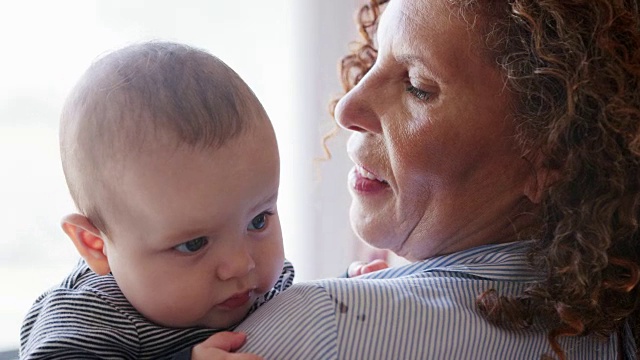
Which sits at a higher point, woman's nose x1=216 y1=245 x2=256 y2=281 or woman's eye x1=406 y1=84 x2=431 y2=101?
woman's eye x1=406 y1=84 x2=431 y2=101

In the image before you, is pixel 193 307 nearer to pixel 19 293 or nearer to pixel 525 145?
pixel 525 145

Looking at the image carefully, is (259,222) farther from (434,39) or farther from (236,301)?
(434,39)

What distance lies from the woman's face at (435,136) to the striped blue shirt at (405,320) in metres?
0.12

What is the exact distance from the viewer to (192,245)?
1.16m

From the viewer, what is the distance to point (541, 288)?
1307 mm

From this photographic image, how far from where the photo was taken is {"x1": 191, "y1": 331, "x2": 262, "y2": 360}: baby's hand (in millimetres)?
1121

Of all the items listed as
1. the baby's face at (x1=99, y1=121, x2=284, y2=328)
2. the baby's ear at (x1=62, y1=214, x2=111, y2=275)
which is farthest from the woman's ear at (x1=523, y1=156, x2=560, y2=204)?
the baby's ear at (x1=62, y1=214, x2=111, y2=275)

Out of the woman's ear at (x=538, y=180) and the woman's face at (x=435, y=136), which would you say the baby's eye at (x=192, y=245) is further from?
the woman's ear at (x=538, y=180)

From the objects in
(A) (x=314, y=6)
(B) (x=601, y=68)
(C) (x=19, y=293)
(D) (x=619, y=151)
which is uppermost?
(A) (x=314, y=6)

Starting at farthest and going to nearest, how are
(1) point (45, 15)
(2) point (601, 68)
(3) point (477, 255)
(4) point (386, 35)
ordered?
(1) point (45, 15) < (4) point (386, 35) < (3) point (477, 255) < (2) point (601, 68)

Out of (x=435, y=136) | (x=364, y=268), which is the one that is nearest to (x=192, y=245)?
(x=435, y=136)

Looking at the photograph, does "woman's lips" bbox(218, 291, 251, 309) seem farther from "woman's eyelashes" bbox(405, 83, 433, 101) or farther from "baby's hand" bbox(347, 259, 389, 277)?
"baby's hand" bbox(347, 259, 389, 277)

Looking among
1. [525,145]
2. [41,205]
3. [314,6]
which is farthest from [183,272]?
[314,6]

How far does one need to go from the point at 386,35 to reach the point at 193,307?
615 millimetres
